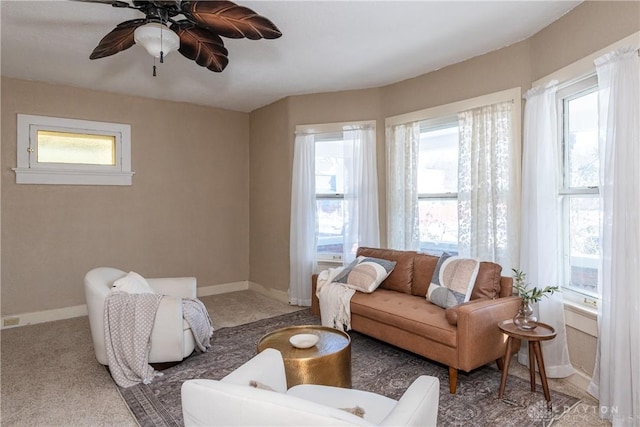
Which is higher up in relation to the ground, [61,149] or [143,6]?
[143,6]

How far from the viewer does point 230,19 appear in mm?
2055

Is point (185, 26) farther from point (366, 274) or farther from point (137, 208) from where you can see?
point (137, 208)

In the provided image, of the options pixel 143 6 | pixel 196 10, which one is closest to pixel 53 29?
pixel 143 6

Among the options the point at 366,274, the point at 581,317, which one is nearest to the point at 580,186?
the point at 581,317

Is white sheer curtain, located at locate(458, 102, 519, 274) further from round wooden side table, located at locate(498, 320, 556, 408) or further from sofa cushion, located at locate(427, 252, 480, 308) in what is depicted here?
round wooden side table, located at locate(498, 320, 556, 408)

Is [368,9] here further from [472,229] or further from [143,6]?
[472,229]

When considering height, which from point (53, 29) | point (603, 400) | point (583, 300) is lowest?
point (603, 400)

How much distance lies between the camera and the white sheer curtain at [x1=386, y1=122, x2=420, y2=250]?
411 cm

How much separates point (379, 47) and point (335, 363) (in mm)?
2748

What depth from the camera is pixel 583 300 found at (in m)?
2.68

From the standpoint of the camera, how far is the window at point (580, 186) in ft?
8.82

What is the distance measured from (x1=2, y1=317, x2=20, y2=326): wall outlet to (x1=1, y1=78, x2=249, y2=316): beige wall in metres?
0.06

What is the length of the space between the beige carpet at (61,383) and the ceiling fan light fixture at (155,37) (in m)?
2.29

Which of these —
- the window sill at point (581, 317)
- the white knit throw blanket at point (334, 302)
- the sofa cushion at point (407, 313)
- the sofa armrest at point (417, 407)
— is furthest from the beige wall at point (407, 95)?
the sofa armrest at point (417, 407)
